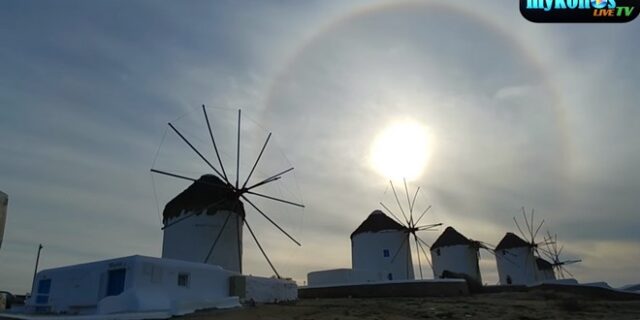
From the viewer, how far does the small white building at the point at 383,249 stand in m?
43.1

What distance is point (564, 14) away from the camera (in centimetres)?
802

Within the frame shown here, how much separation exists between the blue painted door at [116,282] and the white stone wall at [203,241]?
28.2 ft

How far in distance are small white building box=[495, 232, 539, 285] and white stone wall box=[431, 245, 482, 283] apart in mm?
7110

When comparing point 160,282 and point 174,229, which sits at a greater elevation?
point 174,229

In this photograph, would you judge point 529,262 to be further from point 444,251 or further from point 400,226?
point 400,226

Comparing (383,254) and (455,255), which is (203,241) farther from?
(455,255)

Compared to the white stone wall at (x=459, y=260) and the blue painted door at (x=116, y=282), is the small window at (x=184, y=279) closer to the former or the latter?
the blue painted door at (x=116, y=282)

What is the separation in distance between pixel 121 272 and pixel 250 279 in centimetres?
803

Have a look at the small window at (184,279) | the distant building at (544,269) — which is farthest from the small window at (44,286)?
the distant building at (544,269)

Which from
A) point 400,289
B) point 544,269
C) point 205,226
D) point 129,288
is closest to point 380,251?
point 400,289

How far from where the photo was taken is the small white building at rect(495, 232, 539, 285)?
183ft

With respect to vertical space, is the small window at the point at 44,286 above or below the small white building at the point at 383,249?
below

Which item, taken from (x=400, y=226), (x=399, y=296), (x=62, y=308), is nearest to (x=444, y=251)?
(x=400, y=226)

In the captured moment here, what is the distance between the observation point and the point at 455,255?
170 feet
